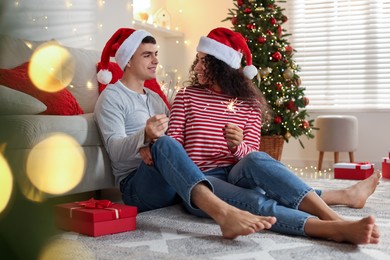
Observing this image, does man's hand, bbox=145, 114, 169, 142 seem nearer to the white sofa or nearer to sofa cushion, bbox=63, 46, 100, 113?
the white sofa

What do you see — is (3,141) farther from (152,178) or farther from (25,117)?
(152,178)

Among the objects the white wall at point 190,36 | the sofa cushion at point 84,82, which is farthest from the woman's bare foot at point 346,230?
the white wall at point 190,36

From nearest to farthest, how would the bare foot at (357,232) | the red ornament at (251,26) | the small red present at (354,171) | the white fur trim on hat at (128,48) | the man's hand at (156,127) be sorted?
the bare foot at (357,232)
the man's hand at (156,127)
the white fur trim on hat at (128,48)
the small red present at (354,171)
the red ornament at (251,26)

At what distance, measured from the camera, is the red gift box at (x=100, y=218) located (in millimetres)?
1779

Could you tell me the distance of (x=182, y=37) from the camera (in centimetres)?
563

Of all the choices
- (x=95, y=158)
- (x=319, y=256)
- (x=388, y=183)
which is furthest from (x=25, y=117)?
(x=388, y=183)

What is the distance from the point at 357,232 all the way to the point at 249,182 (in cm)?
48

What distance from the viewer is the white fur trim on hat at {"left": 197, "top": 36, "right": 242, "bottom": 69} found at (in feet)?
7.26

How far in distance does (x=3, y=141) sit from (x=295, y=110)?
14.1 ft

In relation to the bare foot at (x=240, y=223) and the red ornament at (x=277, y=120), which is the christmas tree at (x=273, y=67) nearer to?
the red ornament at (x=277, y=120)

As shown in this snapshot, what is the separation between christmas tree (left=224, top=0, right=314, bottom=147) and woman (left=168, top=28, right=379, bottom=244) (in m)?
2.02

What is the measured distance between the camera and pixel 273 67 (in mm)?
4426

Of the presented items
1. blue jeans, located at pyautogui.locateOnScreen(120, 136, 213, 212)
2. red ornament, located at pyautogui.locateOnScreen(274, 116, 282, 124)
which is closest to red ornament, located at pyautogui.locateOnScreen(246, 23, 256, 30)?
red ornament, located at pyautogui.locateOnScreen(274, 116, 282, 124)

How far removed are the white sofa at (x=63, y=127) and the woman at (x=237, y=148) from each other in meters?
0.43
